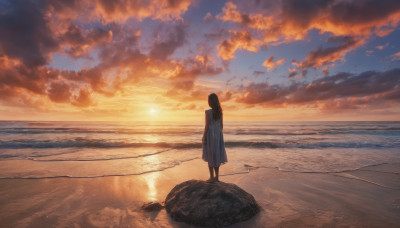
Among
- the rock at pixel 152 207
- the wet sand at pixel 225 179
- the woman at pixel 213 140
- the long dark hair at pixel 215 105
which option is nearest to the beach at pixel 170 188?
the wet sand at pixel 225 179

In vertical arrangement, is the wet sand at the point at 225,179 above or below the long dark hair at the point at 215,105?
below

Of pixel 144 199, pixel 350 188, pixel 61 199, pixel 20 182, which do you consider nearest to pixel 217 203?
pixel 144 199

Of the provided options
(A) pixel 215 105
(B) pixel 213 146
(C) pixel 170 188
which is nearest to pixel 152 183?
(C) pixel 170 188

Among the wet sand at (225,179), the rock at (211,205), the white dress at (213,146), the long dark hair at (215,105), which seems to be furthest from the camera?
the white dress at (213,146)

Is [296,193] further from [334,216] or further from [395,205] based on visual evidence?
[395,205]

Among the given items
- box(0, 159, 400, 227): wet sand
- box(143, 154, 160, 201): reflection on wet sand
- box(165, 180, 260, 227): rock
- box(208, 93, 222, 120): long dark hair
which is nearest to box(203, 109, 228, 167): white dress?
box(208, 93, 222, 120): long dark hair

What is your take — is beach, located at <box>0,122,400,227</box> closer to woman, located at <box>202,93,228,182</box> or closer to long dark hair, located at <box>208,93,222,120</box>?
woman, located at <box>202,93,228,182</box>

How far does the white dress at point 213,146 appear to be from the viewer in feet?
15.8

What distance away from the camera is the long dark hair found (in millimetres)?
4703

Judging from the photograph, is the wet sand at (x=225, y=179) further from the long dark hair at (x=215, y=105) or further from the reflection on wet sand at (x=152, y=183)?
the long dark hair at (x=215, y=105)

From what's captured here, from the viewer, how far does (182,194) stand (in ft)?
13.0

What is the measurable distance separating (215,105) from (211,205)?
2230mm

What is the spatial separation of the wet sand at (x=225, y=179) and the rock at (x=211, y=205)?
0.51 ft

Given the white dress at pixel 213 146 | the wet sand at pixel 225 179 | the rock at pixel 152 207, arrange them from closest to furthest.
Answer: the wet sand at pixel 225 179, the rock at pixel 152 207, the white dress at pixel 213 146
